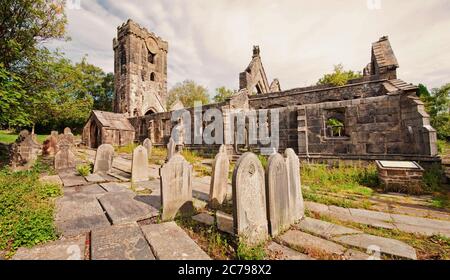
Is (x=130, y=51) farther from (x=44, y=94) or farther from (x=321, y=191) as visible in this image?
(x=321, y=191)

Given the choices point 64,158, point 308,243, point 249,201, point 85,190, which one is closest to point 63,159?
point 64,158

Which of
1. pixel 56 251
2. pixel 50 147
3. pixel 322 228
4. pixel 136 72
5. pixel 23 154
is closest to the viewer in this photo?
pixel 56 251

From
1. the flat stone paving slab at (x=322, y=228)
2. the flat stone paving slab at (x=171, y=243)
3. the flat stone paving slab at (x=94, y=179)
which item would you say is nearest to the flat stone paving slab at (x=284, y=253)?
the flat stone paving slab at (x=322, y=228)

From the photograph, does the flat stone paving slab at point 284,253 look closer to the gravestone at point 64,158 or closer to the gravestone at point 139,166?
the gravestone at point 139,166

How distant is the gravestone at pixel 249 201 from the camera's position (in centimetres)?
251

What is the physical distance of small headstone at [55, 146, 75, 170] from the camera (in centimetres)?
777

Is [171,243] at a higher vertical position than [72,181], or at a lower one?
lower

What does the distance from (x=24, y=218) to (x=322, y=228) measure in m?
4.77

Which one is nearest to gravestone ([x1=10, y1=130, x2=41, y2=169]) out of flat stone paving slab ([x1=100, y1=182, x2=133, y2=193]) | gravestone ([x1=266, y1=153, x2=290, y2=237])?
flat stone paving slab ([x1=100, y1=182, x2=133, y2=193])

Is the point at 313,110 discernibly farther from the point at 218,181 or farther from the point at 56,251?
the point at 56,251

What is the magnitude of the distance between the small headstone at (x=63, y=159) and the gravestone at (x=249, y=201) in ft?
28.7

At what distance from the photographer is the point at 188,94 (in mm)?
38062

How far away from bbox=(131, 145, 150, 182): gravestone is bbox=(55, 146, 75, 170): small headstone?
405 centimetres
